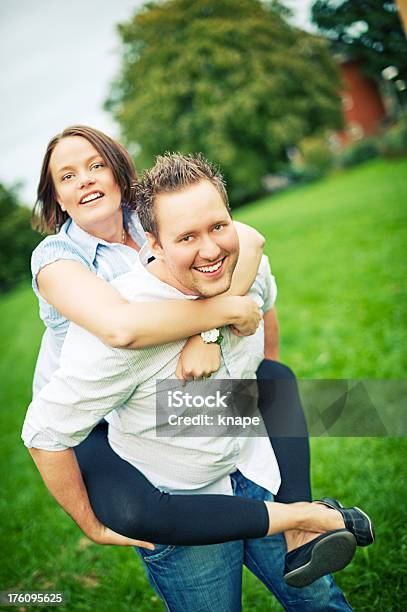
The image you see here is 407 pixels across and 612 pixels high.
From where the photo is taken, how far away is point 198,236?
1.34 meters

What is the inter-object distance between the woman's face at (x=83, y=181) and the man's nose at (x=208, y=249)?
21.4 inches

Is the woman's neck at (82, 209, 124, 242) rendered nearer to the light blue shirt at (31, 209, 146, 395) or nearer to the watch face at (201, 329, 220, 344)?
the light blue shirt at (31, 209, 146, 395)

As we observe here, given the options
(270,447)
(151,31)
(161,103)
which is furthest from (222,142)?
(270,447)

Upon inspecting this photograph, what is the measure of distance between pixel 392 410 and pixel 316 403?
4.01ft

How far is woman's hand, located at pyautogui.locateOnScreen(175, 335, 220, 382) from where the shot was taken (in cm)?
146

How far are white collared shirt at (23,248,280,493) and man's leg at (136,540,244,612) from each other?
0.18 meters

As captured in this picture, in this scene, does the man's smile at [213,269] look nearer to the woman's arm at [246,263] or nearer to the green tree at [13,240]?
the woman's arm at [246,263]

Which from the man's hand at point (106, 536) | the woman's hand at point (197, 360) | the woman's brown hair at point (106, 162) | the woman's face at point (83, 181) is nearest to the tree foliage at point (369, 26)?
the woman's brown hair at point (106, 162)

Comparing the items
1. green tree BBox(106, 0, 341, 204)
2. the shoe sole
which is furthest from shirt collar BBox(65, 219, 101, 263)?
green tree BBox(106, 0, 341, 204)

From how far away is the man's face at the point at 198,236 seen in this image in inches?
52.2

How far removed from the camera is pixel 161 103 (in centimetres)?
1769

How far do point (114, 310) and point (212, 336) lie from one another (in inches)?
11.9

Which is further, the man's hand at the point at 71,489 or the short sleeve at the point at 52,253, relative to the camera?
the short sleeve at the point at 52,253

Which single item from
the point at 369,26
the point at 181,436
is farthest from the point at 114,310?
the point at 369,26
